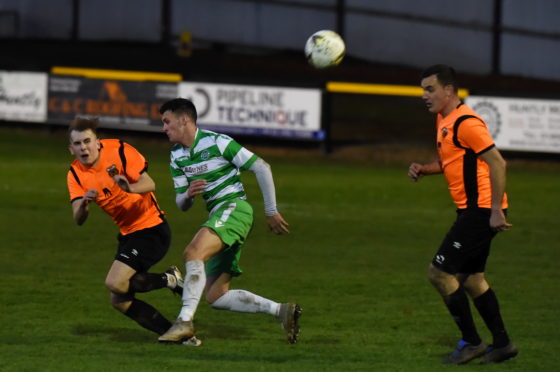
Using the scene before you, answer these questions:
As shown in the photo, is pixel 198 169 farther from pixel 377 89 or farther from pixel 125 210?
pixel 377 89

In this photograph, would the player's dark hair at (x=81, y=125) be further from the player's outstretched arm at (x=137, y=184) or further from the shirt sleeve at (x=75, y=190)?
the player's outstretched arm at (x=137, y=184)

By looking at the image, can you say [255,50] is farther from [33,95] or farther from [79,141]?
[79,141]

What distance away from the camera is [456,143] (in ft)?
Result: 27.8

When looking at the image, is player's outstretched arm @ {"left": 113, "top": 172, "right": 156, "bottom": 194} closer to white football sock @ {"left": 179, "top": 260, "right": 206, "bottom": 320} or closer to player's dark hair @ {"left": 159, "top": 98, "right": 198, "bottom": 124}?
player's dark hair @ {"left": 159, "top": 98, "right": 198, "bottom": 124}

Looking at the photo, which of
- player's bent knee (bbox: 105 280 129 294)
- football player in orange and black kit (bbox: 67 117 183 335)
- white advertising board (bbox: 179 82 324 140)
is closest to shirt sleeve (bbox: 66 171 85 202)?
football player in orange and black kit (bbox: 67 117 183 335)

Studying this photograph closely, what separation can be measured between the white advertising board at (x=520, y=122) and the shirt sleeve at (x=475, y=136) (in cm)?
1555

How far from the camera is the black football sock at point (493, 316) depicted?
8688 mm

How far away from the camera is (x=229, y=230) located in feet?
29.4

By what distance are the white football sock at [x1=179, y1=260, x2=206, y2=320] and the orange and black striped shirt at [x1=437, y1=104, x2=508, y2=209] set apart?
207cm

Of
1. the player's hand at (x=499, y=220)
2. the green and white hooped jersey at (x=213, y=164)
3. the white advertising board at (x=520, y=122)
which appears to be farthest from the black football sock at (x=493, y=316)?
the white advertising board at (x=520, y=122)

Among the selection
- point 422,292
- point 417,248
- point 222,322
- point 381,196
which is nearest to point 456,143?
point 222,322

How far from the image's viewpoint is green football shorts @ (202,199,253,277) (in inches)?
352

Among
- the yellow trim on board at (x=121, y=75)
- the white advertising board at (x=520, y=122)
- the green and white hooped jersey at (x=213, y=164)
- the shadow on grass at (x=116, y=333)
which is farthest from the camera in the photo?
the yellow trim on board at (x=121, y=75)

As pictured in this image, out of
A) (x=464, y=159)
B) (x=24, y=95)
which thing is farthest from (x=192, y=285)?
(x=24, y=95)
